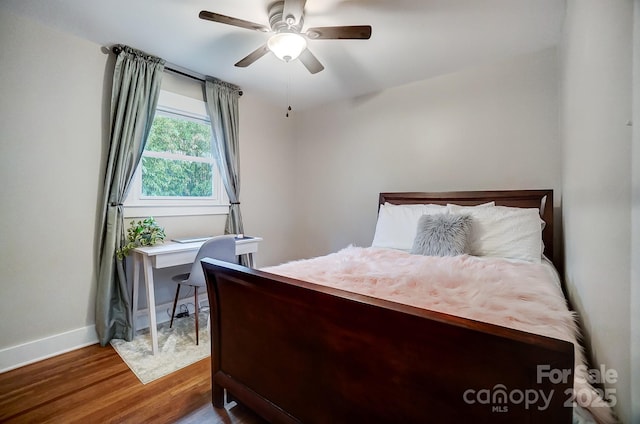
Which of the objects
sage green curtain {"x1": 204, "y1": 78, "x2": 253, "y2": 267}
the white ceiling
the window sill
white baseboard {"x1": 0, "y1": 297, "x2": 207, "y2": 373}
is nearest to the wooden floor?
white baseboard {"x1": 0, "y1": 297, "x2": 207, "y2": 373}

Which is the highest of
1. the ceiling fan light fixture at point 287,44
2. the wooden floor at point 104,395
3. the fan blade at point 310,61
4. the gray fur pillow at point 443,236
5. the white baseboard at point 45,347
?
the fan blade at point 310,61

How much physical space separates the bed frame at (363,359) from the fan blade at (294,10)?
154cm

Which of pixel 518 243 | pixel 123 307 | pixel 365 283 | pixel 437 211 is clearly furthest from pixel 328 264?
pixel 123 307

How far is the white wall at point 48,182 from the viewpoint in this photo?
6.27 ft

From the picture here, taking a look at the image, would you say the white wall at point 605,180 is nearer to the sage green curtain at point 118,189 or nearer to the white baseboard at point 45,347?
the sage green curtain at point 118,189

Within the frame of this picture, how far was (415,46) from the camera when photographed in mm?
2281

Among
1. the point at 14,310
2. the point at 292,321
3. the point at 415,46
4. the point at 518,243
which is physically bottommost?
the point at 14,310

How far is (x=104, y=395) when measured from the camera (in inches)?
63.2

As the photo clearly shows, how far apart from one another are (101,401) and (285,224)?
2.64 metres

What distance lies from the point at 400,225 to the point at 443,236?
51 centimetres

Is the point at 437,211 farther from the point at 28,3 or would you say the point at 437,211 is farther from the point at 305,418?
the point at 28,3

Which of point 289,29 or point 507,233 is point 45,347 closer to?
point 289,29

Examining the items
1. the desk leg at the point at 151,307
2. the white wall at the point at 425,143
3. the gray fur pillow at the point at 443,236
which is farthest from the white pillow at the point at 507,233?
the desk leg at the point at 151,307

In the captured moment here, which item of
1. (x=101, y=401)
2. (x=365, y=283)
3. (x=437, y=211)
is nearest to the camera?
(x=365, y=283)
